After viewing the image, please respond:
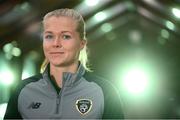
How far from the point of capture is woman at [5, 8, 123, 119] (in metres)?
1.54

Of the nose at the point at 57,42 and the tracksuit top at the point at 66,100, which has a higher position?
the nose at the point at 57,42

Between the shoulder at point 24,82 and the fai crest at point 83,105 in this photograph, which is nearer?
the fai crest at point 83,105

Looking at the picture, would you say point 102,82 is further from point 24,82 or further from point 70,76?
point 24,82

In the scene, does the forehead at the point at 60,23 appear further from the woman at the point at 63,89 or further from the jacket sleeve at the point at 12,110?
the jacket sleeve at the point at 12,110

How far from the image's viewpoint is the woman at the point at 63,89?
60.5 inches

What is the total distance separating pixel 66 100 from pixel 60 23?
0.31m

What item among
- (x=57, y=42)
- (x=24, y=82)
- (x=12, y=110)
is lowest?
(x=12, y=110)

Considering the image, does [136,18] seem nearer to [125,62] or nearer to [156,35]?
[156,35]

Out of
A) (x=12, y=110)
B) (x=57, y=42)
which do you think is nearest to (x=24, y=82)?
(x=12, y=110)

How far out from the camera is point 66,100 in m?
1.57

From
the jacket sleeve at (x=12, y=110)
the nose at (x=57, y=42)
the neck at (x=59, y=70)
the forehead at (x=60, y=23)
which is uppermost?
the forehead at (x=60, y=23)

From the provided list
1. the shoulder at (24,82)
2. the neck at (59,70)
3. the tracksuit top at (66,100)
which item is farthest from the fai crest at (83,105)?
the shoulder at (24,82)

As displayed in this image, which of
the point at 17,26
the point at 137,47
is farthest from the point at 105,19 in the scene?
the point at 17,26

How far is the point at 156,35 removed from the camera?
17.3 meters
